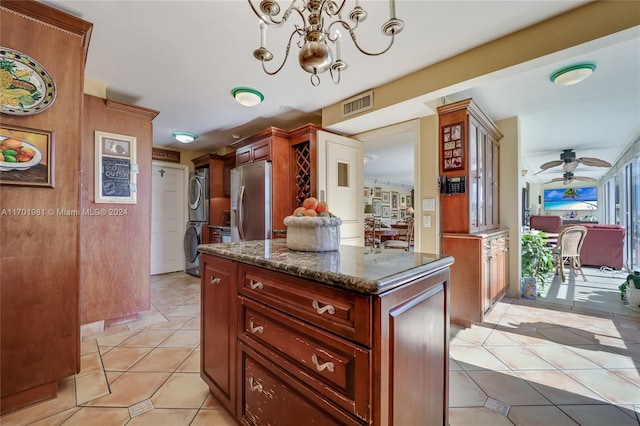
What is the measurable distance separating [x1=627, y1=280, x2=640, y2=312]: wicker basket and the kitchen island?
11.1 feet

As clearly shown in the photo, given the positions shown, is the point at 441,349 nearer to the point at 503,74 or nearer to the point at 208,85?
the point at 503,74

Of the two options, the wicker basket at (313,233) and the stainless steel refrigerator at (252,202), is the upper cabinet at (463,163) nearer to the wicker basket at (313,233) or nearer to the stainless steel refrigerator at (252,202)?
the wicker basket at (313,233)

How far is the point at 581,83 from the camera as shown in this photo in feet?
9.15

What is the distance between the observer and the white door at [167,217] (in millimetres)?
4984

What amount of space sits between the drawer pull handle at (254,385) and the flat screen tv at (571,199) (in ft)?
44.8

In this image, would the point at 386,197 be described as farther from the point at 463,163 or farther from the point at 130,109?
the point at 130,109

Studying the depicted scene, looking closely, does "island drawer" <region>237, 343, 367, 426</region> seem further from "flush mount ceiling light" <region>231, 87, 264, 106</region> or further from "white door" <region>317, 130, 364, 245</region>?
"flush mount ceiling light" <region>231, 87, 264, 106</region>

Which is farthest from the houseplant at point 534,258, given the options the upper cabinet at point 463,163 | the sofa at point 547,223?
the sofa at point 547,223

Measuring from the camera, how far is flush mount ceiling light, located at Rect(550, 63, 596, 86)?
7.80 feet

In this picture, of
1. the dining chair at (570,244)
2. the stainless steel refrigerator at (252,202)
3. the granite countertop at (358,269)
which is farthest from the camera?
the dining chair at (570,244)

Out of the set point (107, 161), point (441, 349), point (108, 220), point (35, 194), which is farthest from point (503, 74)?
point (108, 220)

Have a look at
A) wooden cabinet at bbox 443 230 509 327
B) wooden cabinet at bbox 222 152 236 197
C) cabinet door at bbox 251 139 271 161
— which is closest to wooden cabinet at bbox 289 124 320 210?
cabinet door at bbox 251 139 271 161

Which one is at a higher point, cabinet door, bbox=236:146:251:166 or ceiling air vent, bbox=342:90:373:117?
ceiling air vent, bbox=342:90:373:117

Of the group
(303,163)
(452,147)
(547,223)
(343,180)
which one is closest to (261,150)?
(303,163)
